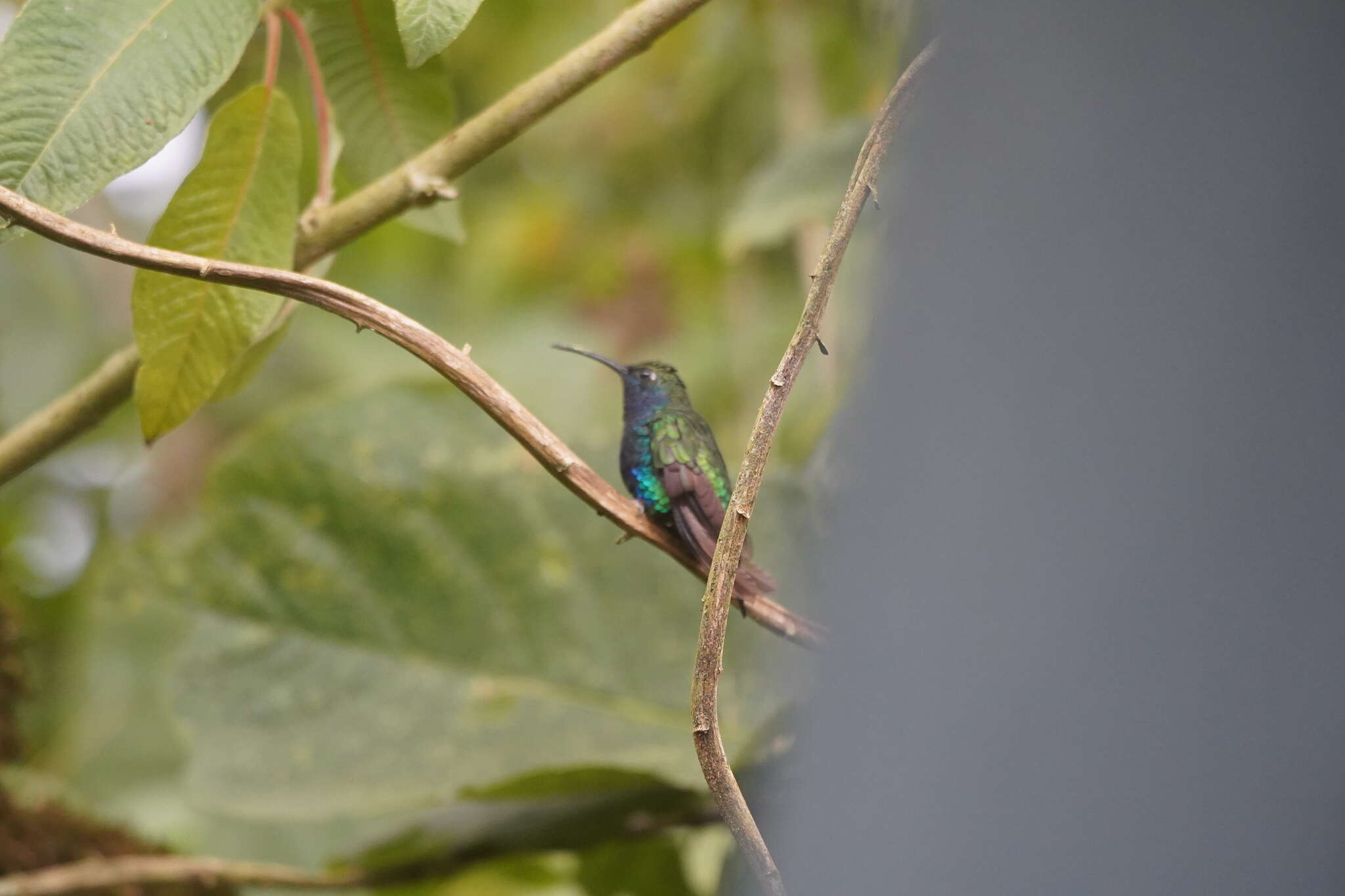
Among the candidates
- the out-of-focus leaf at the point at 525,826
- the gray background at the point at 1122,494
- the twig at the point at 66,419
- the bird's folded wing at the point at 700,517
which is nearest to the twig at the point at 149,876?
the out-of-focus leaf at the point at 525,826

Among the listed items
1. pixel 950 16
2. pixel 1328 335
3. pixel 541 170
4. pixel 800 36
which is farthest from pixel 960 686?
pixel 541 170

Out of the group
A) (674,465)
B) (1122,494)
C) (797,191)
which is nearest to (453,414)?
(797,191)

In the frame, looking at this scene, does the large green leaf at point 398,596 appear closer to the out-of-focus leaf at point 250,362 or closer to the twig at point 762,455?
the out-of-focus leaf at point 250,362

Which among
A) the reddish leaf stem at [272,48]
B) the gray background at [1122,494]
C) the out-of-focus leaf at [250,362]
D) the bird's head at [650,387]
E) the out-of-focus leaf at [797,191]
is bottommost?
the gray background at [1122,494]

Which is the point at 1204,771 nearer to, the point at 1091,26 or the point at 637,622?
the point at 1091,26

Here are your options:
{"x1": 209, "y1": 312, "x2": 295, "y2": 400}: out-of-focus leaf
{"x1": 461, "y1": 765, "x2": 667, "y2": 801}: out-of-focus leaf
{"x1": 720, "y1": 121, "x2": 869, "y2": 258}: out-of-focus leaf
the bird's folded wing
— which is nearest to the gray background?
the bird's folded wing

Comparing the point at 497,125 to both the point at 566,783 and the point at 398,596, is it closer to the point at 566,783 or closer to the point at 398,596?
the point at 566,783

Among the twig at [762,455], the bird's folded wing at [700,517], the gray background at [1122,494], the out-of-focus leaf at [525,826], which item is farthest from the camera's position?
the out-of-focus leaf at [525,826]
